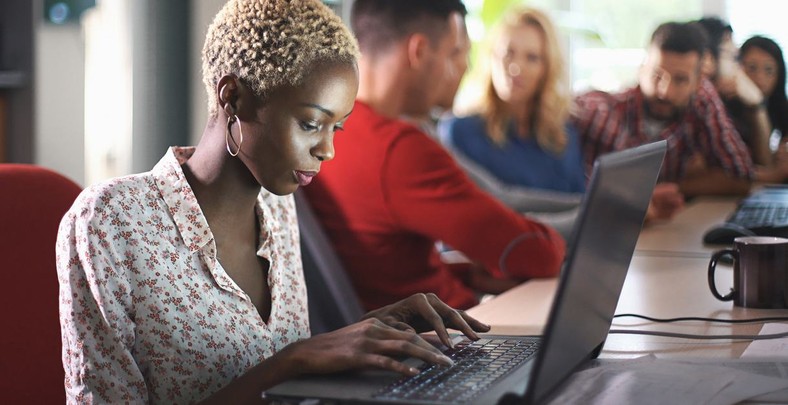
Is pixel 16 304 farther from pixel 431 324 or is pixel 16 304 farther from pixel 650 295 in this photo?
pixel 650 295

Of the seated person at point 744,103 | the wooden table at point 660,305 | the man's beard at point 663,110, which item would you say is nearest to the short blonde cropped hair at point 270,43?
the wooden table at point 660,305

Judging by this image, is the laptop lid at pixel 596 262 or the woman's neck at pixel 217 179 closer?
the laptop lid at pixel 596 262

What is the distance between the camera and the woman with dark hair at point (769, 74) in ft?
12.5

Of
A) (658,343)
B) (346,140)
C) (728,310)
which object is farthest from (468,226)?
(658,343)

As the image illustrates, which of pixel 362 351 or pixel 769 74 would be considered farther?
pixel 769 74

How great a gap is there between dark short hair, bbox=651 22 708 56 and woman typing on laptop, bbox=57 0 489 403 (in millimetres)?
2207

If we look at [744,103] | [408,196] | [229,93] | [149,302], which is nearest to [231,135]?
[229,93]

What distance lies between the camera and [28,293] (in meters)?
1.26

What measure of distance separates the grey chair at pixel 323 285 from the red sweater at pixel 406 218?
0.12 metres

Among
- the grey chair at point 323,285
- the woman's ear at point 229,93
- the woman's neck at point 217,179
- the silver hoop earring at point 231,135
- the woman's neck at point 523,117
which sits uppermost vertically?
the woman's ear at point 229,93

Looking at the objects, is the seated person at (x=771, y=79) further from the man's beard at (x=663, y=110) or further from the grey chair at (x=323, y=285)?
the grey chair at (x=323, y=285)

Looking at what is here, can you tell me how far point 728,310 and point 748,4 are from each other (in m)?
4.15

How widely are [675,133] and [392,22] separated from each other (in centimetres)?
156

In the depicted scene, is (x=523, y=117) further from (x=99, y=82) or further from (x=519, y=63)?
(x=99, y=82)
